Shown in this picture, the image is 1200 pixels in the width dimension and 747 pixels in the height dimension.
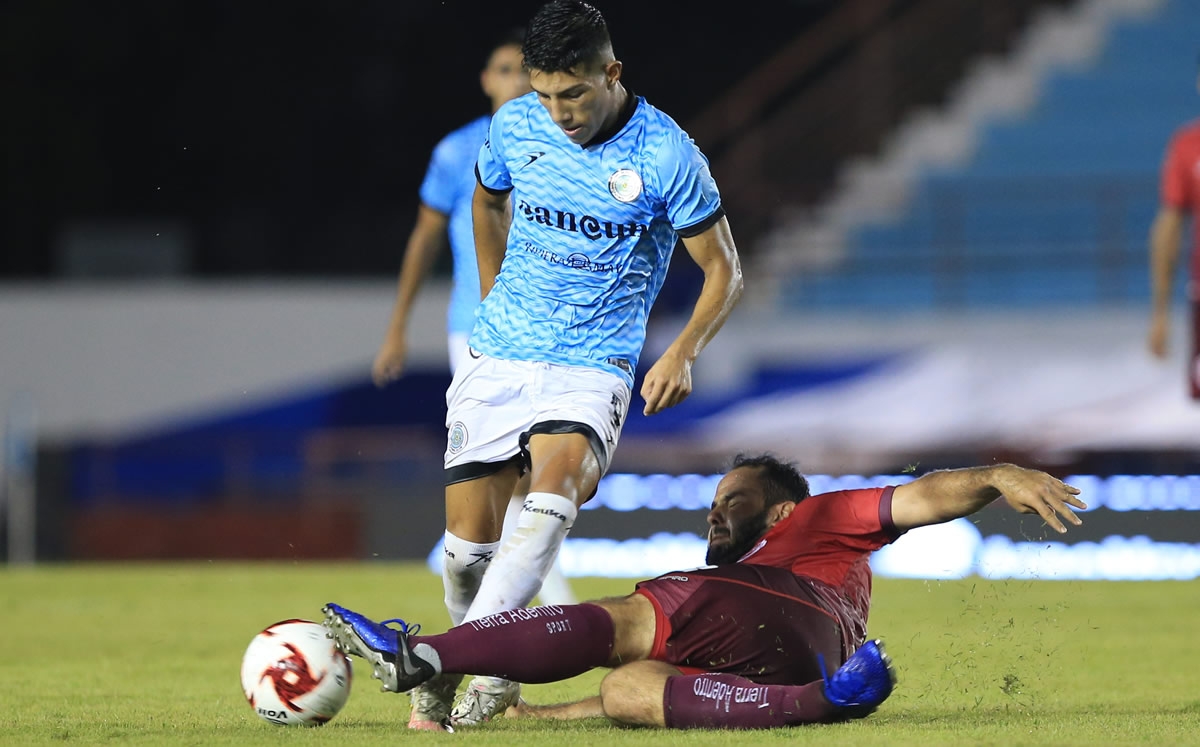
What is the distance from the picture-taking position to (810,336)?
16219mm

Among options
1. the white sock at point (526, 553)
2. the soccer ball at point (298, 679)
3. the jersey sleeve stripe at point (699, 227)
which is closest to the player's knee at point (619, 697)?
the white sock at point (526, 553)

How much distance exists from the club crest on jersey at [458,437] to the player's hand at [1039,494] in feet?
4.67

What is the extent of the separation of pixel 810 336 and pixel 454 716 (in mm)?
11814

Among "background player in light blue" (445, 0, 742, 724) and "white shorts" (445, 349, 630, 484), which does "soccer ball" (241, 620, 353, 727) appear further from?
"white shorts" (445, 349, 630, 484)

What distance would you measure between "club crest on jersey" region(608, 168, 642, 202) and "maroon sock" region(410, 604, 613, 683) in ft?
3.62

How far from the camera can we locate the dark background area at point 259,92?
755 inches

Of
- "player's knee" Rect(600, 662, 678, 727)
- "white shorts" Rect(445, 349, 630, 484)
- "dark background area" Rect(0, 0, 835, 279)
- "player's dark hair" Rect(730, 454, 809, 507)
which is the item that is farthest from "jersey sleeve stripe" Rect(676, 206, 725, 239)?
"dark background area" Rect(0, 0, 835, 279)

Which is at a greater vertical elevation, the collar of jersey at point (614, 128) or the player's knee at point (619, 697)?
the collar of jersey at point (614, 128)

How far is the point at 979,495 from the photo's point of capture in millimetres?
4336

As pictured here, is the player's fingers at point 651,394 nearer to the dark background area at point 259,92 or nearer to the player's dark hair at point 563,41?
the player's dark hair at point 563,41

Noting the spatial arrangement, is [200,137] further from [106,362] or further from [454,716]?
[454,716]

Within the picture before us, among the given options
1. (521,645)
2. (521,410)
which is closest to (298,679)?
(521,645)

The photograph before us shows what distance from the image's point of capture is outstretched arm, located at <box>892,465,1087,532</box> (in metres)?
4.19

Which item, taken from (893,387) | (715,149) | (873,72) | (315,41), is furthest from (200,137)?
(893,387)
